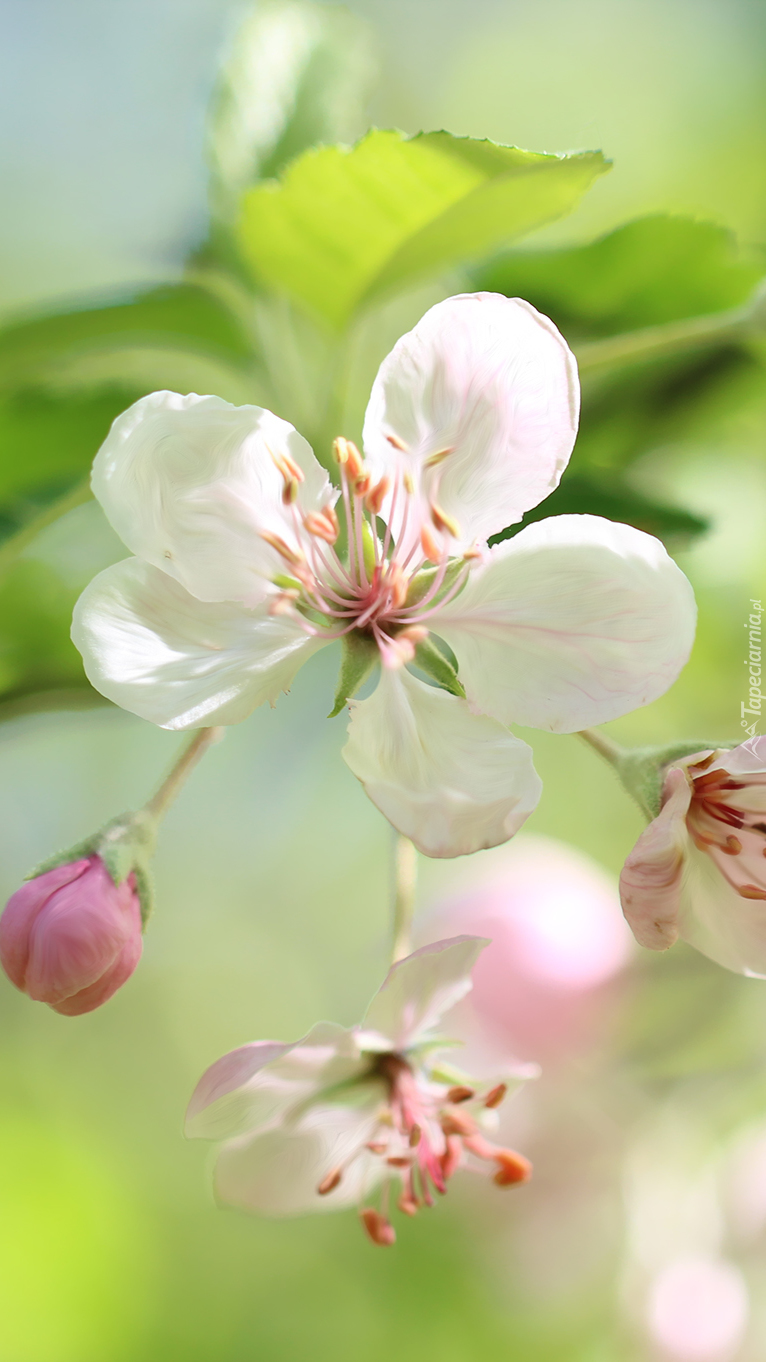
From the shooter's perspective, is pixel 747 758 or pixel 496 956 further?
pixel 496 956

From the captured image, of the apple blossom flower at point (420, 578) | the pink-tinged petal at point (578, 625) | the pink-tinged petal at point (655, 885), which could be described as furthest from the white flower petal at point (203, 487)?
the pink-tinged petal at point (655, 885)

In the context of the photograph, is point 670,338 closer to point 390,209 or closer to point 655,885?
point 390,209

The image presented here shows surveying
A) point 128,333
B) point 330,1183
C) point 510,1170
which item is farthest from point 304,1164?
point 128,333

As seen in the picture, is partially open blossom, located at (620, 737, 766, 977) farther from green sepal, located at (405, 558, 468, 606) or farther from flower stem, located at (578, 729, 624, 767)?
green sepal, located at (405, 558, 468, 606)

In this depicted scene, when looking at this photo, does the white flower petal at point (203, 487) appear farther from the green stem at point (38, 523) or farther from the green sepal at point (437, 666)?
the green stem at point (38, 523)

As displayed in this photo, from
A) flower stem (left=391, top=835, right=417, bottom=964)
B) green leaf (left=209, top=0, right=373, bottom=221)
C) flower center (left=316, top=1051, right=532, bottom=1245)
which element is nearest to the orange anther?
flower center (left=316, top=1051, right=532, bottom=1245)

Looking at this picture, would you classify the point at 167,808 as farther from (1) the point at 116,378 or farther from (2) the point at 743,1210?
(2) the point at 743,1210
